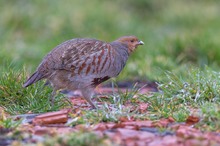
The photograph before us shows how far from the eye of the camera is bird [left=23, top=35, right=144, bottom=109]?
6.66 m

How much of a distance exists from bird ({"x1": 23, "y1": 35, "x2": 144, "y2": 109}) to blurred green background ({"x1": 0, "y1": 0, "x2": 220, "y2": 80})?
2128 mm

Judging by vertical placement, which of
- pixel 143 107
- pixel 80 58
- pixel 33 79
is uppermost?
pixel 80 58

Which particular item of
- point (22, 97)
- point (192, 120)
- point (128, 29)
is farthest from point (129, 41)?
point (128, 29)

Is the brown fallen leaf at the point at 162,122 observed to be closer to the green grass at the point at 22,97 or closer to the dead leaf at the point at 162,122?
the dead leaf at the point at 162,122

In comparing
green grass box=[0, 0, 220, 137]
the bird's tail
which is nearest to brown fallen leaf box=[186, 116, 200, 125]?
green grass box=[0, 0, 220, 137]

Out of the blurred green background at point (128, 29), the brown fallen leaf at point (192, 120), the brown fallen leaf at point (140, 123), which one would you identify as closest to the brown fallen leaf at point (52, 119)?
the brown fallen leaf at point (140, 123)

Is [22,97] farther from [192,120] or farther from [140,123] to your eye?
[192,120]

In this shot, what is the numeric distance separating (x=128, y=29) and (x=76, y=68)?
8.05 meters

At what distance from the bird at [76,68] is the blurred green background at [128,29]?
2.13m

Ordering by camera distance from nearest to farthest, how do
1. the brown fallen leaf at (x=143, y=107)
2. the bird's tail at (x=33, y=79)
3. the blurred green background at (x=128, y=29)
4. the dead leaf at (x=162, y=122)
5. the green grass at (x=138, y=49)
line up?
the dead leaf at (x=162, y=122)
the brown fallen leaf at (x=143, y=107)
the green grass at (x=138, y=49)
the bird's tail at (x=33, y=79)
the blurred green background at (x=128, y=29)

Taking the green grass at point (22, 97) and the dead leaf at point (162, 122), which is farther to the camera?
the green grass at point (22, 97)

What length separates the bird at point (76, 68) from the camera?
6656 mm

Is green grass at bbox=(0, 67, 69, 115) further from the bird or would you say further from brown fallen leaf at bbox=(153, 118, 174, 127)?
brown fallen leaf at bbox=(153, 118, 174, 127)

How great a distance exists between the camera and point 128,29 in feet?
47.9
